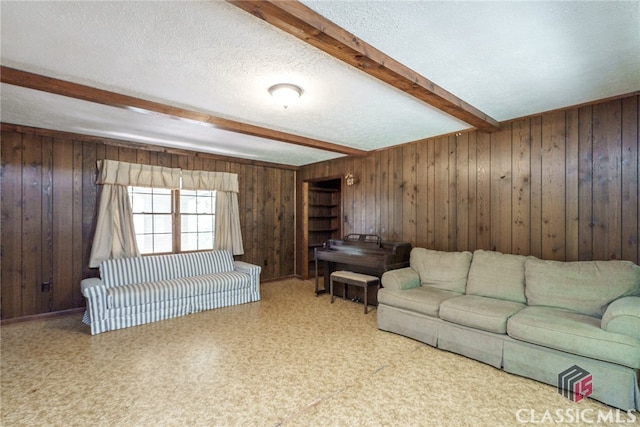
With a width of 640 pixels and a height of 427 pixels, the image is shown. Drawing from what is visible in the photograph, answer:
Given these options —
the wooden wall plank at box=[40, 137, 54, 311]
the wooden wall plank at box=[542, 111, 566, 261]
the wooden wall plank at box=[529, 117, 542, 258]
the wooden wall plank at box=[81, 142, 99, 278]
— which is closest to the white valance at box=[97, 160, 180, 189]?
the wooden wall plank at box=[81, 142, 99, 278]

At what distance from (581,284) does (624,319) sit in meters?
0.56

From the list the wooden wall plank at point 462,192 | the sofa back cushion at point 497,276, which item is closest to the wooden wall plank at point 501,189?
the wooden wall plank at point 462,192

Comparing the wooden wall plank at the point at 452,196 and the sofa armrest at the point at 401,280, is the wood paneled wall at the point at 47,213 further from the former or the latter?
the wooden wall plank at the point at 452,196

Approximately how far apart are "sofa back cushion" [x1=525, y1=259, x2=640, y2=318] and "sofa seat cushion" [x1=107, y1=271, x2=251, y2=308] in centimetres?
365

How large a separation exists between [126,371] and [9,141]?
10.9 feet

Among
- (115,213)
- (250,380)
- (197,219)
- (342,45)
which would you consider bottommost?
(250,380)

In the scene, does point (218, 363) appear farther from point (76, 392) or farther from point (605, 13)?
point (605, 13)

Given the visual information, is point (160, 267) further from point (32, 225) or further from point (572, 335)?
point (572, 335)

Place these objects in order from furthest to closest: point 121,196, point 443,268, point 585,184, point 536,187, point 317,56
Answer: point 121,196, point 443,268, point 536,187, point 585,184, point 317,56

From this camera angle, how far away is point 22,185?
3816mm

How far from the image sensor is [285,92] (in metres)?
2.55

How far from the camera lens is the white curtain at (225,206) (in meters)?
5.18

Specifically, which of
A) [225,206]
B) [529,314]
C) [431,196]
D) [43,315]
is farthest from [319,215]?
[43,315]

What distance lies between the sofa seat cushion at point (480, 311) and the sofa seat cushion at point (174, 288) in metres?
2.91
